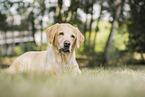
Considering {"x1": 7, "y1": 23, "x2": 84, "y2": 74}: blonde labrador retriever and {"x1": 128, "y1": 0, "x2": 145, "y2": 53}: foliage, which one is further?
{"x1": 128, "y1": 0, "x2": 145, "y2": 53}: foliage

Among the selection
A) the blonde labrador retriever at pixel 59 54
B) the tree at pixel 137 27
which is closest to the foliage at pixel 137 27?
the tree at pixel 137 27

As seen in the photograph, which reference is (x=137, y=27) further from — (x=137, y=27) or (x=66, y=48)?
(x=66, y=48)

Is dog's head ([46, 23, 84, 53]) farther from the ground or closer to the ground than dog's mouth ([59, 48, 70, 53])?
farther from the ground

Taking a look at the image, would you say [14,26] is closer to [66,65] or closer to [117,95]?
[66,65]

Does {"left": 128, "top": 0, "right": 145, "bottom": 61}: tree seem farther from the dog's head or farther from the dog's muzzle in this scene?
the dog's muzzle

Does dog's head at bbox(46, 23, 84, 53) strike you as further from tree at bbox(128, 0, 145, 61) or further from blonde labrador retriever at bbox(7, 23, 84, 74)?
tree at bbox(128, 0, 145, 61)

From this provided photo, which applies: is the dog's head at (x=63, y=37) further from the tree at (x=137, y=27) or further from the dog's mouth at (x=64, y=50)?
the tree at (x=137, y=27)

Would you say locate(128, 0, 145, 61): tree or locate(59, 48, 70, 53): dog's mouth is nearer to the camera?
locate(59, 48, 70, 53): dog's mouth

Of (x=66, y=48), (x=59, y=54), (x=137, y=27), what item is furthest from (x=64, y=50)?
(x=137, y=27)

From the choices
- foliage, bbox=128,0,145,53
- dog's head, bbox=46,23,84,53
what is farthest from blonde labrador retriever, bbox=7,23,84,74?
foliage, bbox=128,0,145,53

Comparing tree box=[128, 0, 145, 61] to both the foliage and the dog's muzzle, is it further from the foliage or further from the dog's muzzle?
the dog's muzzle

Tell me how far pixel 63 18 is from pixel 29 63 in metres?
6.19

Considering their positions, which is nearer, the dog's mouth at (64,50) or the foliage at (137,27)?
the dog's mouth at (64,50)

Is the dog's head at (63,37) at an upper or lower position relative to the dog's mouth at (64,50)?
upper
